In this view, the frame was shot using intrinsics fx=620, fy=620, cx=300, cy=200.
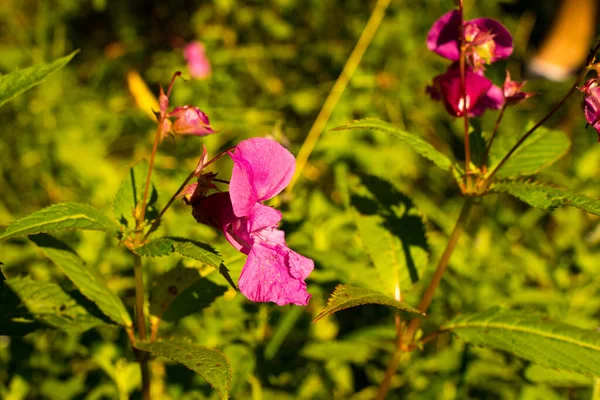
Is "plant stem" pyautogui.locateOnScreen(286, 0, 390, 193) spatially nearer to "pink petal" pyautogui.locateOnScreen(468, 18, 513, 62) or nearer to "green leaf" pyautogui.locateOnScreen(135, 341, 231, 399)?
"pink petal" pyautogui.locateOnScreen(468, 18, 513, 62)

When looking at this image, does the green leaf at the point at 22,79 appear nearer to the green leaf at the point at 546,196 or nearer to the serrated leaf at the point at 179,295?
the serrated leaf at the point at 179,295

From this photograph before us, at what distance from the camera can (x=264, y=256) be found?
101cm

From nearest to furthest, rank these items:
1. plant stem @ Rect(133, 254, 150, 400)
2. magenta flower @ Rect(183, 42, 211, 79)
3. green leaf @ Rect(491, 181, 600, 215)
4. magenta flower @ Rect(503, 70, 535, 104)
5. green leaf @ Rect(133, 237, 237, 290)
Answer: green leaf @ Rect(133, 237, 237, 290) < green leaf @ Rect(491, 181, 600, 215) < plant stem @ Rect(133, 254, 150, 400) < magenta flower @ Rect(503, 70, 535, 104) < magenta flower @ Rect(183, 42, 211, 79)

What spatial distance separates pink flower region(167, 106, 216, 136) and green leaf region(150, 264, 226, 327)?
0.98ft

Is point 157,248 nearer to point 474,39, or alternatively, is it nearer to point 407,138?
point 407,138

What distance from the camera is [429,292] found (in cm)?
129

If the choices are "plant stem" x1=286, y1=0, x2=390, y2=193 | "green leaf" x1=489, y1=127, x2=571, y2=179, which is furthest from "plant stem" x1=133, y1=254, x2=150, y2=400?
"plant stem" x1=286, y1=0, x2=390, y2=193

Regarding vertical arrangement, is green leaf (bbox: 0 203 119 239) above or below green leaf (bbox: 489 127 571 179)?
below

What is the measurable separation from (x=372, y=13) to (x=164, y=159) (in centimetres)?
126

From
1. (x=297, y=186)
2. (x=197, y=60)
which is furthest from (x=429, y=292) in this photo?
(x=197, y=60)

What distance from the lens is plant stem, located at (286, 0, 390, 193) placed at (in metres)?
2.55

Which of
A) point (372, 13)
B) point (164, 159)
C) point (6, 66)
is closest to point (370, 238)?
point (164, 159)

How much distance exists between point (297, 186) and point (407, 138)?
1.50 meters

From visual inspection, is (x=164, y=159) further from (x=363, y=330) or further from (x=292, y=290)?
(x=292, y=290)
